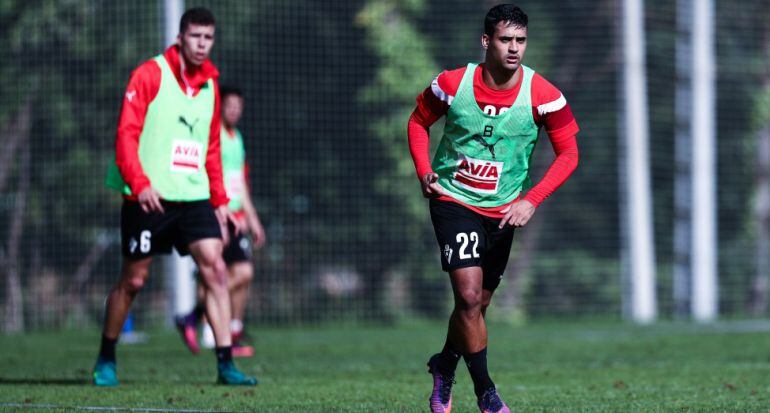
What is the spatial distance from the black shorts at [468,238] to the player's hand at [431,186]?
58 mm

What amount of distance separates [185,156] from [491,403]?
2.84 meters

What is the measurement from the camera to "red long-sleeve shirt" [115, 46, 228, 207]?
24.1ft

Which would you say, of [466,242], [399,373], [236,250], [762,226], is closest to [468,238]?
[466,242]

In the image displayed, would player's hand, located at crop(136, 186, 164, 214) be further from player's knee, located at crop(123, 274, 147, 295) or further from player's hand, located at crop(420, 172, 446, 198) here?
player's hand, located at crop(420, 172, 446, 198)

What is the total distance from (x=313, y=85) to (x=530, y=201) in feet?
41.5

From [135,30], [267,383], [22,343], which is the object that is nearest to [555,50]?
[135,30]

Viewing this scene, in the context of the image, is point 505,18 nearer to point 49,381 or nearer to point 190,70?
point 190,70

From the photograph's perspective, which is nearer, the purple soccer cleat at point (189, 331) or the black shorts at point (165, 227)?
the black shorts at point (165, 227)

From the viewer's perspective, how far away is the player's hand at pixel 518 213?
5641 millimetres

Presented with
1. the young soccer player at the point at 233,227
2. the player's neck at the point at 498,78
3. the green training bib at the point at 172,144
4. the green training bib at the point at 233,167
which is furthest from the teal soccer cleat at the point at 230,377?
the green training bib at the point at 233,167

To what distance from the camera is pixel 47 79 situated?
58.9 ft

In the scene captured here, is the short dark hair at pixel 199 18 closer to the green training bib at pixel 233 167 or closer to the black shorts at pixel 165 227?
the black shorts at pixel 165 227

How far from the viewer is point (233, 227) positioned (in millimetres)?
10898

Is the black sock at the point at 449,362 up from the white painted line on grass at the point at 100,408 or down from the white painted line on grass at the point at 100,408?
up
